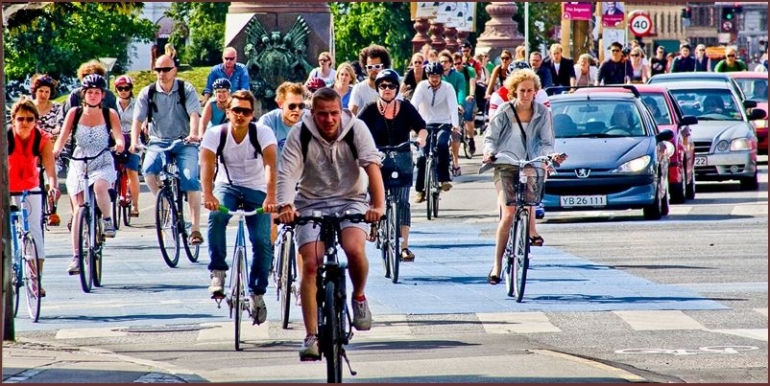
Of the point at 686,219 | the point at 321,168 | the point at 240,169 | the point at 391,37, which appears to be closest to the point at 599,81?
the point at 686,219

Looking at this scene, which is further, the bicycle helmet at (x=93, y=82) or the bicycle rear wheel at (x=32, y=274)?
the bicycle helmet at (x=93, y=82)

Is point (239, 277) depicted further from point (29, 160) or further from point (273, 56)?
point (273, 56)

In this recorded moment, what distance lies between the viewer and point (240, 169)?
13.4 metres

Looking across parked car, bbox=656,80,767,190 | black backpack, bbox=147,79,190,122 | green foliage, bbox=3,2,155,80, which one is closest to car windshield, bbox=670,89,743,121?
parked car, bbox=656,80,767,190

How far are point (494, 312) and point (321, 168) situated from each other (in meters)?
3.68

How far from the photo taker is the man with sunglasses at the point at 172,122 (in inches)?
723

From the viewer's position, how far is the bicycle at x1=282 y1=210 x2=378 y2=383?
10.2 metres

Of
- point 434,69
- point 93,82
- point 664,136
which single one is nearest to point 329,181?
point 93,82

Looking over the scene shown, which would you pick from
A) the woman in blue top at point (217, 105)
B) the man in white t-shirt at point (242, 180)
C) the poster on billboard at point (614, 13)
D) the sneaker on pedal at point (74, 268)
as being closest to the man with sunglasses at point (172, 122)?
the woman in blue top at point (217, 105)

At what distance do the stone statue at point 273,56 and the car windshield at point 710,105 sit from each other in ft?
20.0

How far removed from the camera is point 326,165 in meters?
11.0

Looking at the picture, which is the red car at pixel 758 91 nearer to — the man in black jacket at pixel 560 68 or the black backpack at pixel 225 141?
the man in black jacket at pixel 560 68

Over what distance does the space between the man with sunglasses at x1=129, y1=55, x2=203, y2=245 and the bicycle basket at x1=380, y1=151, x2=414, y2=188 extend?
80.0 inches

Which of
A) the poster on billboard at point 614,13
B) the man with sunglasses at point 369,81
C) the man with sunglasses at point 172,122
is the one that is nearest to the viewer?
the man with sunglasses at point 172,122
